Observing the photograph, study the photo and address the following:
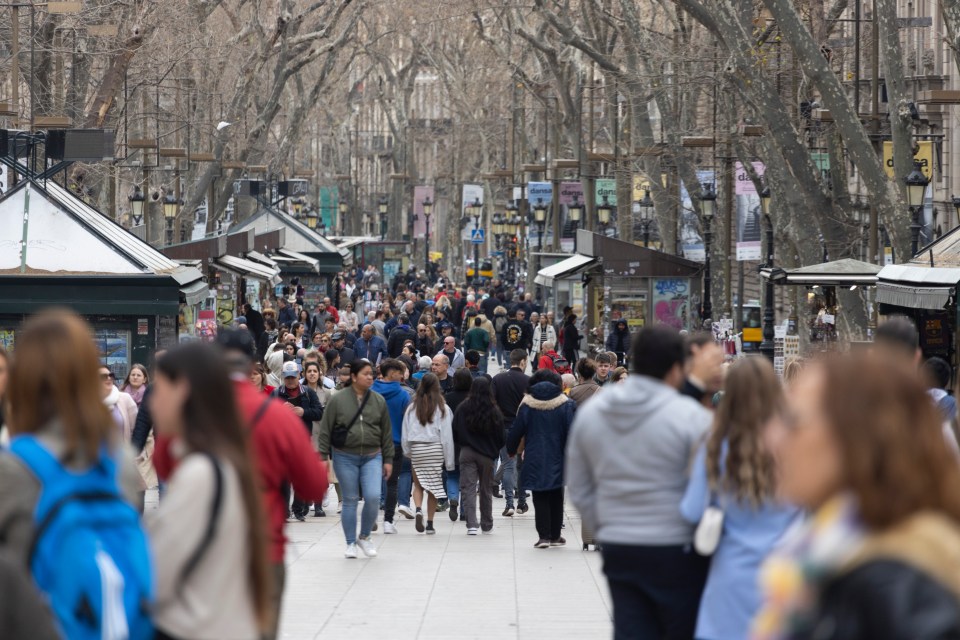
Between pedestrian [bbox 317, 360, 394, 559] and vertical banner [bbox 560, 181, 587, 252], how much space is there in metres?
36.3

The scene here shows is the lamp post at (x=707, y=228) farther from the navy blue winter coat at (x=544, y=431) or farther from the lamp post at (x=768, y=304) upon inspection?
the navy blue winter coat at (x=544, y=431)

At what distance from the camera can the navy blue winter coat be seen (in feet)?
46.2

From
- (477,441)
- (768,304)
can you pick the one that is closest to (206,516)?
(477,441)

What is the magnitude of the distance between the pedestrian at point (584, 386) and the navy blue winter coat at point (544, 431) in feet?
2.95

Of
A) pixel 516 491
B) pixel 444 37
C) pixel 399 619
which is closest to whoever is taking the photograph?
pixel 399 619

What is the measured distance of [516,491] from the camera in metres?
18.0

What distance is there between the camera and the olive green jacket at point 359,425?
12953 mm

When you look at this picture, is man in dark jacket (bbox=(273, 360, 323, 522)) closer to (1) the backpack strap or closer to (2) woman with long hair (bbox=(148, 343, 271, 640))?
(2) woman with long hair (bbox=(148, 343, 271, 640))

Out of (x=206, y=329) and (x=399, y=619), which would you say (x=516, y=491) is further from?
(x=206, y=329)

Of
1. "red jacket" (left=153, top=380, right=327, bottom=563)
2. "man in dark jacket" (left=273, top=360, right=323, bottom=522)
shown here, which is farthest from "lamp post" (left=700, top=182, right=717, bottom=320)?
"red jacket" (left=153, top=380, right=327, bottom=563)

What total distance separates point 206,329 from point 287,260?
18.6 metres

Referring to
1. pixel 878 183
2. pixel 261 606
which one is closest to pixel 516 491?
pixel 878 183

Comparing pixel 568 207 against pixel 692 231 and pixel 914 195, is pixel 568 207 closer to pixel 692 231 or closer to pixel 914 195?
pixel 692 231

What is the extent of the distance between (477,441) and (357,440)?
2.43 metres
